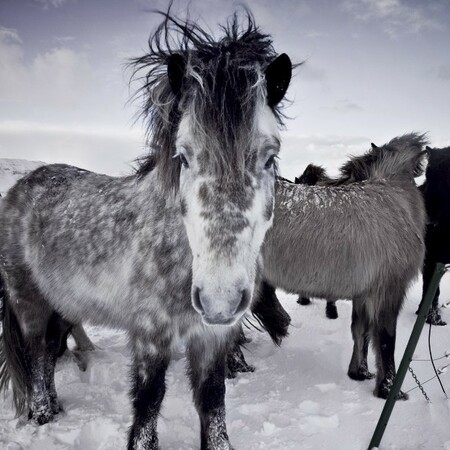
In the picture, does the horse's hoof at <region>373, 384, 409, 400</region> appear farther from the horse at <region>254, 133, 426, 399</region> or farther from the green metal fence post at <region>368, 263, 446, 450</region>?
the green metal fence post at <region>368, 263, 446, 450</region>

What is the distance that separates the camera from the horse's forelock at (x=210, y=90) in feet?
5.15

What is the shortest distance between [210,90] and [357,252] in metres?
2.22

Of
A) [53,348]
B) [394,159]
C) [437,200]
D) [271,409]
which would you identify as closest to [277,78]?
[394,159]

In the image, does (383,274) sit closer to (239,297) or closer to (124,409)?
(239,297)

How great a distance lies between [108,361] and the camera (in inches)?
149

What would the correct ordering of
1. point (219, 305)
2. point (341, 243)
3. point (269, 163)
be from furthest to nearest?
point (341, 243), point (269, 163), point (219, 305)

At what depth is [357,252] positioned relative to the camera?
318 cm

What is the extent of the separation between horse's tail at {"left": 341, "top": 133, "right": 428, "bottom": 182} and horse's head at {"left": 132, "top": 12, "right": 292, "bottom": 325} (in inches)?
96.0

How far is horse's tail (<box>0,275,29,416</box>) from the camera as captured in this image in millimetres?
2943

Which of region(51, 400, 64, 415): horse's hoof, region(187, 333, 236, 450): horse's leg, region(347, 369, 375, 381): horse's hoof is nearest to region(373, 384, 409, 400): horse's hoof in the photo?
region(347, 369, 375, 381): horse's hoof

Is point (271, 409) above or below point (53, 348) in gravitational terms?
below

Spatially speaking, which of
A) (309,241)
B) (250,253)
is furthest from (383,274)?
(250,253)

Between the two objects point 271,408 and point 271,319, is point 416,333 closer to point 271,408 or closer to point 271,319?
point 271,408

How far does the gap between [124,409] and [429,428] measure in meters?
2.47
